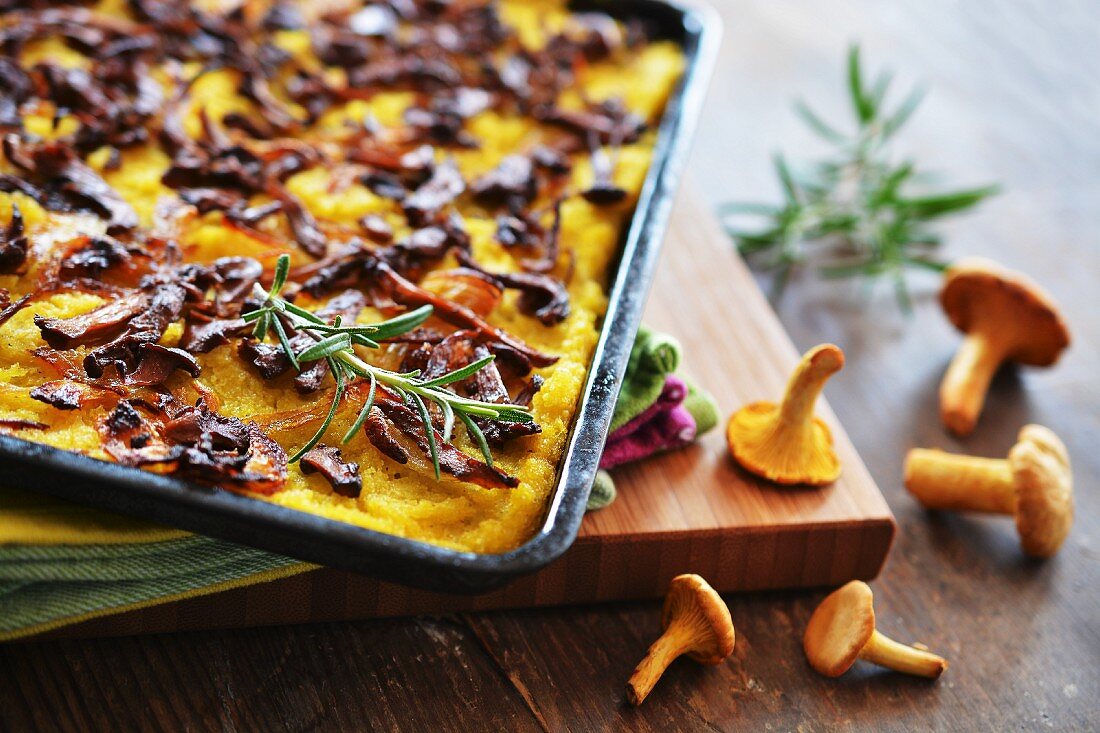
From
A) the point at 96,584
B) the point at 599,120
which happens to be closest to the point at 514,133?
the point at 599,120

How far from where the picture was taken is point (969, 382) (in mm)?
2713

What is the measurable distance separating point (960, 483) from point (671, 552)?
73cm

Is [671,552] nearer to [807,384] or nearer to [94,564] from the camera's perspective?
[807,384]

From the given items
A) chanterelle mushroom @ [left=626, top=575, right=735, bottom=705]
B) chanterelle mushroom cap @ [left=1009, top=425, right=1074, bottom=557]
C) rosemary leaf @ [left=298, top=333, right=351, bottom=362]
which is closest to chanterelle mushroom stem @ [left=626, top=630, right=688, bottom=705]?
chanterelle mushroom @ [left=626, top=575, right=735, bottom=705]

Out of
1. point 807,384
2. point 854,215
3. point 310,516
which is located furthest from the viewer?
point 854,215

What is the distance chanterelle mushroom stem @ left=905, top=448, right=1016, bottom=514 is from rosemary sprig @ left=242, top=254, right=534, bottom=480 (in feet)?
3.35

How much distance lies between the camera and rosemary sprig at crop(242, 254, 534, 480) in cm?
170

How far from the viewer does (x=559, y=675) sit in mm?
1906

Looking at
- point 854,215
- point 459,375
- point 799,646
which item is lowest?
point 799,646

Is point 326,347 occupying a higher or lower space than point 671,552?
higher

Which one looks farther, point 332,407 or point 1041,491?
point 1041,491

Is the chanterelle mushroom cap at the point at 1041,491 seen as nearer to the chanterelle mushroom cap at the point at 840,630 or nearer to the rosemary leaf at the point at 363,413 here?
the chanterelle mushroom cap at the point at 840,630

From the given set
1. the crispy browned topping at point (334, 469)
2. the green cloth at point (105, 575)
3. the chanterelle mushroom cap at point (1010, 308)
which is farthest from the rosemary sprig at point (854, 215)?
the green cloth at point (105, 575)

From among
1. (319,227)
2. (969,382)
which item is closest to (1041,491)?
(969,382)
